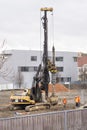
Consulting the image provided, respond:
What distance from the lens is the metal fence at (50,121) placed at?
1212 centimetres

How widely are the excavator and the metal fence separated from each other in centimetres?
1777

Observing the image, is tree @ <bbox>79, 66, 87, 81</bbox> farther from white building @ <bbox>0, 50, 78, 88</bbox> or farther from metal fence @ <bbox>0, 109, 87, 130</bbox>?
metal fence @ <bbox>0, 109, 87, 130</bbox>

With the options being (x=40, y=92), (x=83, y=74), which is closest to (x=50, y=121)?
(x=40, y=92)

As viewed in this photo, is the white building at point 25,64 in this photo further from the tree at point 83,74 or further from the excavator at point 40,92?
the excavator at point 40,92

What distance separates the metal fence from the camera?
12125 millimetres

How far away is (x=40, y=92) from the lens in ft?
115

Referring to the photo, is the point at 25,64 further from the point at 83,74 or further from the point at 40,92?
the point at 40,92

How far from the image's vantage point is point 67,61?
122m

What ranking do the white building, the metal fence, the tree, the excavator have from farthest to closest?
the tree, the white building, the excavator, the metal fence

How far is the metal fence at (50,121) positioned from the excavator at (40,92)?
58.3ft

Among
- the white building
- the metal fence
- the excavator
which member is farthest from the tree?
the metal fence

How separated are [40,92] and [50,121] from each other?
70.4 ft

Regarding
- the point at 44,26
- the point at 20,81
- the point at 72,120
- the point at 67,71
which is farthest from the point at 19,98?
the point at 67,71

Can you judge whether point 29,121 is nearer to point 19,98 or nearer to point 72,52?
point 19,98
